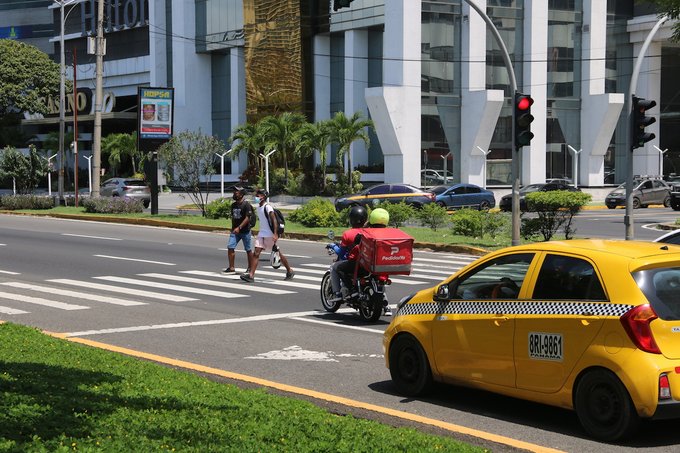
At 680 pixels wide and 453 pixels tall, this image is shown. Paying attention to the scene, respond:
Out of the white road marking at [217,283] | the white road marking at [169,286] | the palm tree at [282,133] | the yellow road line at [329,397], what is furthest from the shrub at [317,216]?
the palm tree at [282,133]

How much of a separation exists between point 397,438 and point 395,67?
162ft

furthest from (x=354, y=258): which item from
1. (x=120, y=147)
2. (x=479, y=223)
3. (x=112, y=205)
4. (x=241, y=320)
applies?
(x=120, y=147)

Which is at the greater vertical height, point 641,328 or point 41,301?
point 641,328

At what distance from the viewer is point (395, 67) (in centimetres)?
5491

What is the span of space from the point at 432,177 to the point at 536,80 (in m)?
9.02

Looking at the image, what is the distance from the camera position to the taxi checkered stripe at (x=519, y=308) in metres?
7.34

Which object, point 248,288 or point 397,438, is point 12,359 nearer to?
point 397,438

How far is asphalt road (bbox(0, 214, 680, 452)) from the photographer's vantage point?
27.8ft

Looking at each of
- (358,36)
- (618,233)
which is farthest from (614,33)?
(618,233)

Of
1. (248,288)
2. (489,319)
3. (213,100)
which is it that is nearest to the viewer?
(489,319)

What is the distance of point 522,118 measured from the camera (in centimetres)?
2164

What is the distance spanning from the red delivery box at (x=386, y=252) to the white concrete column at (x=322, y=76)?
5202 cm

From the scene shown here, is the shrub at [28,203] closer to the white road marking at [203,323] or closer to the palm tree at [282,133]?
the palm tree at [282,133]

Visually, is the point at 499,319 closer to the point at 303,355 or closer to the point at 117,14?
the point at 303,355
